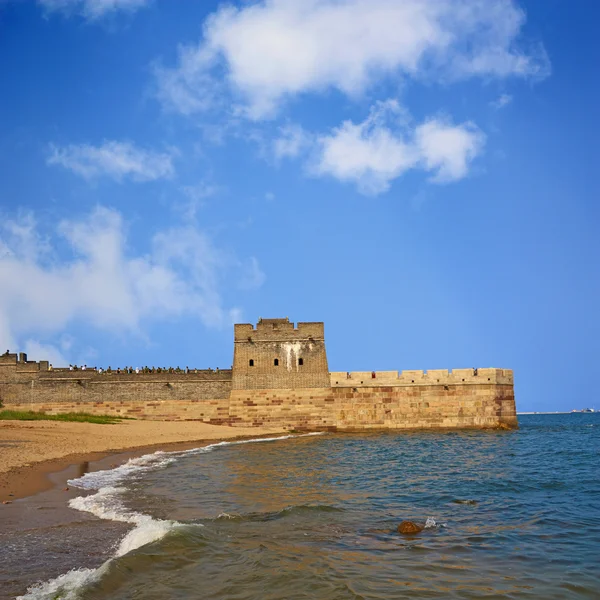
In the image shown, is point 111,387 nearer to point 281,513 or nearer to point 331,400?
point 331,400

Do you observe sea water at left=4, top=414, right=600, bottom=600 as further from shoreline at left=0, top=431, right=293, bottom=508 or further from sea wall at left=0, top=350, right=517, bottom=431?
sea wall at left=0, top=350, right=517, bottom=431

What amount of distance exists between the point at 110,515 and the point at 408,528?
4562 millimetres

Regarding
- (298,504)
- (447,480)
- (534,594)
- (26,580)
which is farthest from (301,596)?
(447,480)

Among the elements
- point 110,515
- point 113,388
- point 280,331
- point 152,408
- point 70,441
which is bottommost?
point 110,515

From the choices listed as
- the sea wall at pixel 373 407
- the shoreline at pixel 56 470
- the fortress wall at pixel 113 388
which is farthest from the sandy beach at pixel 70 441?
the fortress wall at pixel 113 388

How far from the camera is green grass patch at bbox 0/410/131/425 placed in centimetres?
2593

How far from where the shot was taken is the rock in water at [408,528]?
26.7ft

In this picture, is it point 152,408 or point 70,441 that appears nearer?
point 70,441

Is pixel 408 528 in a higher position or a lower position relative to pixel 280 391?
lower

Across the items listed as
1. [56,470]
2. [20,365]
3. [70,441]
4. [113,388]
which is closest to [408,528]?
[56,470]

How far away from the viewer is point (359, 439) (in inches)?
980

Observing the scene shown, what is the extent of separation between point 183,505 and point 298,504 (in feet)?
6.79

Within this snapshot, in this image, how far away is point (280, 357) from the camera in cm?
2939

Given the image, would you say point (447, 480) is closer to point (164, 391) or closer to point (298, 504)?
point (298, 504)
